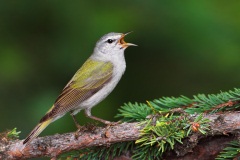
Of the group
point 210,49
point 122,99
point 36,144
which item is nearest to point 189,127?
point 36,144

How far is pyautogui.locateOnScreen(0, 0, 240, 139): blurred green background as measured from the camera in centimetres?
729

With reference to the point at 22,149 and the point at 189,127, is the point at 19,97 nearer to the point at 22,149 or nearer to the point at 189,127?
the point at 22,149

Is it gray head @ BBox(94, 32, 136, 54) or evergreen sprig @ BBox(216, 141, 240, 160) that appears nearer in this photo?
evergreen sprig @ BBox(216, 141, 240, 160)

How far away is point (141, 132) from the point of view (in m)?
4.51

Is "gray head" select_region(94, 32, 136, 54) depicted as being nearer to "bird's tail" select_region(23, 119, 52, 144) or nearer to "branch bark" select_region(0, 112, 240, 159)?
"bird's tail" select_region(23, 119, 52, 144)

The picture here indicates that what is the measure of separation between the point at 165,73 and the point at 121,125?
3.64 m

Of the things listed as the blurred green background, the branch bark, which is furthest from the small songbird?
the branch bark

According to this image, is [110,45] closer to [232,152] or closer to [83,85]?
[83,85]

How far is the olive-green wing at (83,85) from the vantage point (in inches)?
234

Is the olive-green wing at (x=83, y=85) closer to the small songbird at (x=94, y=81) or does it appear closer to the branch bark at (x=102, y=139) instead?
the small songbird at (x=94, y=81)

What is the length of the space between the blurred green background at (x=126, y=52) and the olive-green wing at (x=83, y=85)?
87 cm

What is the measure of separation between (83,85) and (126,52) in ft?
6.77

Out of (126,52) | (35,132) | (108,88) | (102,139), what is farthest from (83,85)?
(126,52)

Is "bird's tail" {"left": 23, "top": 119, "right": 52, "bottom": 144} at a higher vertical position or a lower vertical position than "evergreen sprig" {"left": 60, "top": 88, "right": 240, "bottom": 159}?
higher
